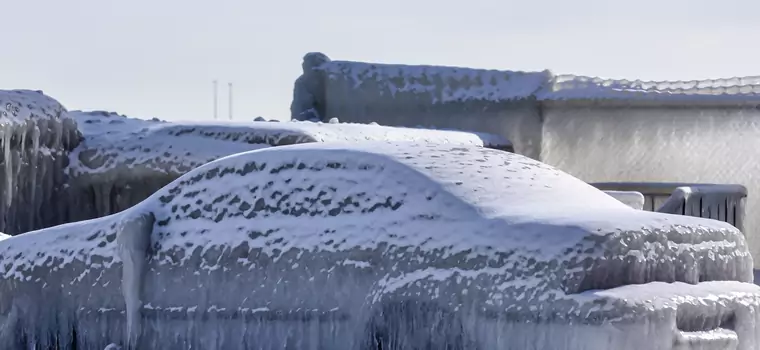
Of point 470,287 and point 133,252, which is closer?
point 470,287

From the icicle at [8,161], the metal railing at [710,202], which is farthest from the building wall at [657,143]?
the icicle at [8,161]

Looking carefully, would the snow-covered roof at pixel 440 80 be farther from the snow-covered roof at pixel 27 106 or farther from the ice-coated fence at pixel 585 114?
the snow-covered roof at pixel 27 106

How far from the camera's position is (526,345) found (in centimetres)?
732

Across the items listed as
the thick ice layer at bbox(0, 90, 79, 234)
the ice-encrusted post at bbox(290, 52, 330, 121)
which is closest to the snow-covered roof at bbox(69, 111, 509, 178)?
the thick ice layer at bbox(0, 90, 79, 234)

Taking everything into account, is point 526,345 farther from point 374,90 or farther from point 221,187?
point 374,90

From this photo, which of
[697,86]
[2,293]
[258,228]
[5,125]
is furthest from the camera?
[697,86]

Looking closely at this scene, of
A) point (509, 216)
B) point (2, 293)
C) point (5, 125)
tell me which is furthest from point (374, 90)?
point (509, 216)

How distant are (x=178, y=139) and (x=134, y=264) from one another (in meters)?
6.05

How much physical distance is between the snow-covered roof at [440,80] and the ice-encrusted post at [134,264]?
465 inches

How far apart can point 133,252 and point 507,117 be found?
1189 cm

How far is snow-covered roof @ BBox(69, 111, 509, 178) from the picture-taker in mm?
14484

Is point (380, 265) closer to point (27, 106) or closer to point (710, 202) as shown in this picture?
point (27, 106)

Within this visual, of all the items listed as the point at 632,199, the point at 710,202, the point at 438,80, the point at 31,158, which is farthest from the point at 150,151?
the point at 438,80

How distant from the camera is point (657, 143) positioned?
20.2 meters
